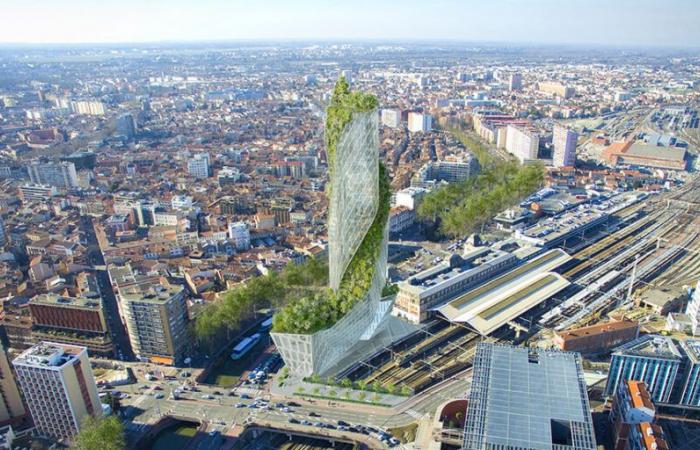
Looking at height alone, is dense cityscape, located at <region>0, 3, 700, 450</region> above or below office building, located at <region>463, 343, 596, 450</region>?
below

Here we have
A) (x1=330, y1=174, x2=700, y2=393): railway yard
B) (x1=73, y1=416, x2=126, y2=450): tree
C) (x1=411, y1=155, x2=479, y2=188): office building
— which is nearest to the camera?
(x1=73, y1=416, x2=126, y2=450): tree

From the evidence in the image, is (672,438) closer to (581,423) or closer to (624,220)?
(581,423)

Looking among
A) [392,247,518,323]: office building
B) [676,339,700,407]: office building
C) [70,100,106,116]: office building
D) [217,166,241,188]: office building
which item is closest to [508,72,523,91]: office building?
[217,166,241,188]: office building

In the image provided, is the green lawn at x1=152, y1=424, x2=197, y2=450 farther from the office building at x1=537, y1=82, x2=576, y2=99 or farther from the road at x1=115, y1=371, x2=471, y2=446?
the office building at x1=537, y1=82, x2=576, y2=99

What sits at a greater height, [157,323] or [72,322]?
[157,323]

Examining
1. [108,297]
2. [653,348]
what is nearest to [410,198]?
[108,297]

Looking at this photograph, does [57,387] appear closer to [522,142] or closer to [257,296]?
[257,296]

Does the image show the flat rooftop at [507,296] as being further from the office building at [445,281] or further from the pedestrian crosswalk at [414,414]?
the pedestrian crosswalk at [414,414]

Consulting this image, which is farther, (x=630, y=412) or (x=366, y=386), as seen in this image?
(x=366, y=386)
